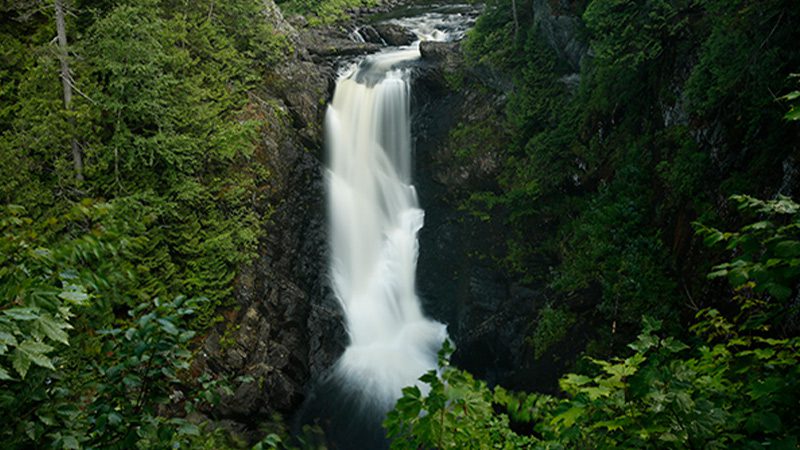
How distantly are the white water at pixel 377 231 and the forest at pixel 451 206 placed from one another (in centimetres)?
81

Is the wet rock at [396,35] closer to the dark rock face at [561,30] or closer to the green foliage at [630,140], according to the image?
the green foliage at [630,140]

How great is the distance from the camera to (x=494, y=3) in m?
15.7

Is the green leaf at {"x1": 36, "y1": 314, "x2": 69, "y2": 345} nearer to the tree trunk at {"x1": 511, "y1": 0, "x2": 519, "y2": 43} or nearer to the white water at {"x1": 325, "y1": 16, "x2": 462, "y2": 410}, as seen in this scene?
the white water at {"x1": 325, "y1": 16, "x2": 462, "y2": 410}

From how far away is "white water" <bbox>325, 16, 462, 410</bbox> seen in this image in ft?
40.8

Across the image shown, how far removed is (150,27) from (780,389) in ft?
41.2

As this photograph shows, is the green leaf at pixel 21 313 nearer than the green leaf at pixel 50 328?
Yes

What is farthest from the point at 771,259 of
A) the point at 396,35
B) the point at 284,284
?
the point at 396,35

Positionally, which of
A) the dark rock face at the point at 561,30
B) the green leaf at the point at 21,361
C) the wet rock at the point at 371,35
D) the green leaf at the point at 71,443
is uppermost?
the wet rock at the point at 371,35

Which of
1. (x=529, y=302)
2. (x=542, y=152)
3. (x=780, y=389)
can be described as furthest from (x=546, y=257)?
(x=780, y=389)

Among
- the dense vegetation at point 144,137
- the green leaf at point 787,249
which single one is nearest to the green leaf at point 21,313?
the green leaf at point 787,249

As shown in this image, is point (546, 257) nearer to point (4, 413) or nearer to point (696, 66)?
point (696, 66)

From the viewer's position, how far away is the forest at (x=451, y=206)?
6.98ft

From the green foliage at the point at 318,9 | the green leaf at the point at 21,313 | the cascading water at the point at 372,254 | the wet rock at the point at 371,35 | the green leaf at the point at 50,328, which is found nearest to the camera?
the green leaf at the point at 21,313

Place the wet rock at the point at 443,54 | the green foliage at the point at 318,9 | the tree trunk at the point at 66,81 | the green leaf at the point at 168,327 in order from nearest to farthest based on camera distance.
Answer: the green leaf at the point at 168,327, the tree trunk at the point at 66,81, the wet rock at the point at 443,54, the green foliage at the point at 318,9
